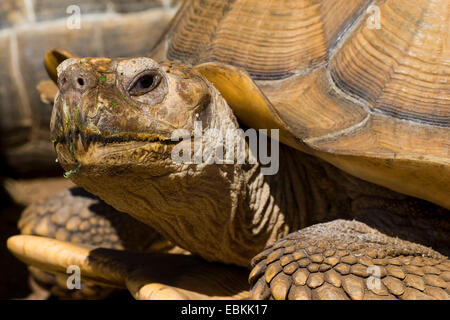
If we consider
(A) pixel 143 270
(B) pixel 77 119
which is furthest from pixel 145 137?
(A) pixel 143 270

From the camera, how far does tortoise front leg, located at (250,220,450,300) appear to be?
174 cm

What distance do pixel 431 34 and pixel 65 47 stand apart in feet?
10.6

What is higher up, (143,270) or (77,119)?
(77,119)

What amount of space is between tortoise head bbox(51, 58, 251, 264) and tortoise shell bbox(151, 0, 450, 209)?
209 mm

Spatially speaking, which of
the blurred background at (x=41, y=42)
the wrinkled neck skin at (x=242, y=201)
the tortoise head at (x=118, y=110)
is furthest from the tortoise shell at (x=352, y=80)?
the blurred background at (x=41, y=42)

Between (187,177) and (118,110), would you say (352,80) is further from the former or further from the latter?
(118,110)

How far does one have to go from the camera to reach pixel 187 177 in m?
1.96

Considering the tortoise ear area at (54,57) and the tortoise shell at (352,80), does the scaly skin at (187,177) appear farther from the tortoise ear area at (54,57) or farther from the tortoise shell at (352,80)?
the tortoise ear area at (54,57)

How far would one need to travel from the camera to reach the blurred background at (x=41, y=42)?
450 centimetres

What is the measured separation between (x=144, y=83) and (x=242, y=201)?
623 millimetres

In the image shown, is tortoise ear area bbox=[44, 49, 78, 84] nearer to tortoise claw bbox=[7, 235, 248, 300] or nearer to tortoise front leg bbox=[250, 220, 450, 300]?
tortoise claw bbox=[7, 235, 248, 300]

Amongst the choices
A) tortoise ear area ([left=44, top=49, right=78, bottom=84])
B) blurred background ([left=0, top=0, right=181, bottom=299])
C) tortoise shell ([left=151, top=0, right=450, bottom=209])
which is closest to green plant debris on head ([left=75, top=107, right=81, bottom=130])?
tortoise shell ([left=151, top=0, right=450, bottom=209])

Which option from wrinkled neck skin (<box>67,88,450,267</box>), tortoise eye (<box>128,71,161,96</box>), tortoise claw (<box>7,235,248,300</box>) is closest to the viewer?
tortoise eye (<box>128,71,161,96</box>)

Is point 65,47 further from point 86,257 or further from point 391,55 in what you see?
point 391,55
